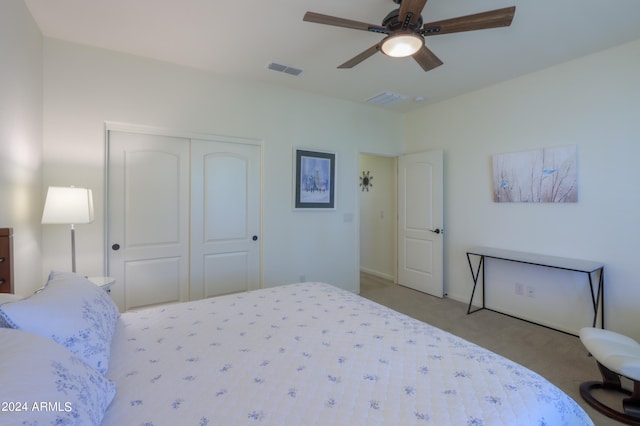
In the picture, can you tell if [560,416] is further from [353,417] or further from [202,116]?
[202,116]

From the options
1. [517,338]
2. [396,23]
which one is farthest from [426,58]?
[517,338]

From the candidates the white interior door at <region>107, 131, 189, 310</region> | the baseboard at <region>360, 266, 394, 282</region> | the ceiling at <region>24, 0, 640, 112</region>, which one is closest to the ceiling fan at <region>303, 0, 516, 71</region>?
the ceiling at <region>24, 0, 640, 112</region>

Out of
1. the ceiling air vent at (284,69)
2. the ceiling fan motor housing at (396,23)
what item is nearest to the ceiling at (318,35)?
the ceiling air vent at (284,69)

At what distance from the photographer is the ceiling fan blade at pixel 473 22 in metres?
1.78

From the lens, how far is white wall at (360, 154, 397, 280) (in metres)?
5.09

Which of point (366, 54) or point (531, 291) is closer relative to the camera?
point (366, 54)

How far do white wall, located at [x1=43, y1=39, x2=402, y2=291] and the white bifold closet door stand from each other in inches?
5.5

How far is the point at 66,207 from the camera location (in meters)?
2.16

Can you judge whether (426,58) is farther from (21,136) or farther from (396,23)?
(21,136)

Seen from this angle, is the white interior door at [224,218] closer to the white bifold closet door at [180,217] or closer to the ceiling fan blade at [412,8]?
the white bifold closet door at [180,217]

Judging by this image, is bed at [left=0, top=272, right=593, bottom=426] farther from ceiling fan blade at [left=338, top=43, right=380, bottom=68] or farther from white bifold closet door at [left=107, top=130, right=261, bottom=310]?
ceiling fan blade at [left=338, top=43, right=380, bottom=68]

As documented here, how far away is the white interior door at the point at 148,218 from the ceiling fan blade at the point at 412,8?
2.37 metres

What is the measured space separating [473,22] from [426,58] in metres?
0.41

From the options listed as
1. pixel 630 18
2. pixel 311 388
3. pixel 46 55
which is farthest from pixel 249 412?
pixel 630 18
